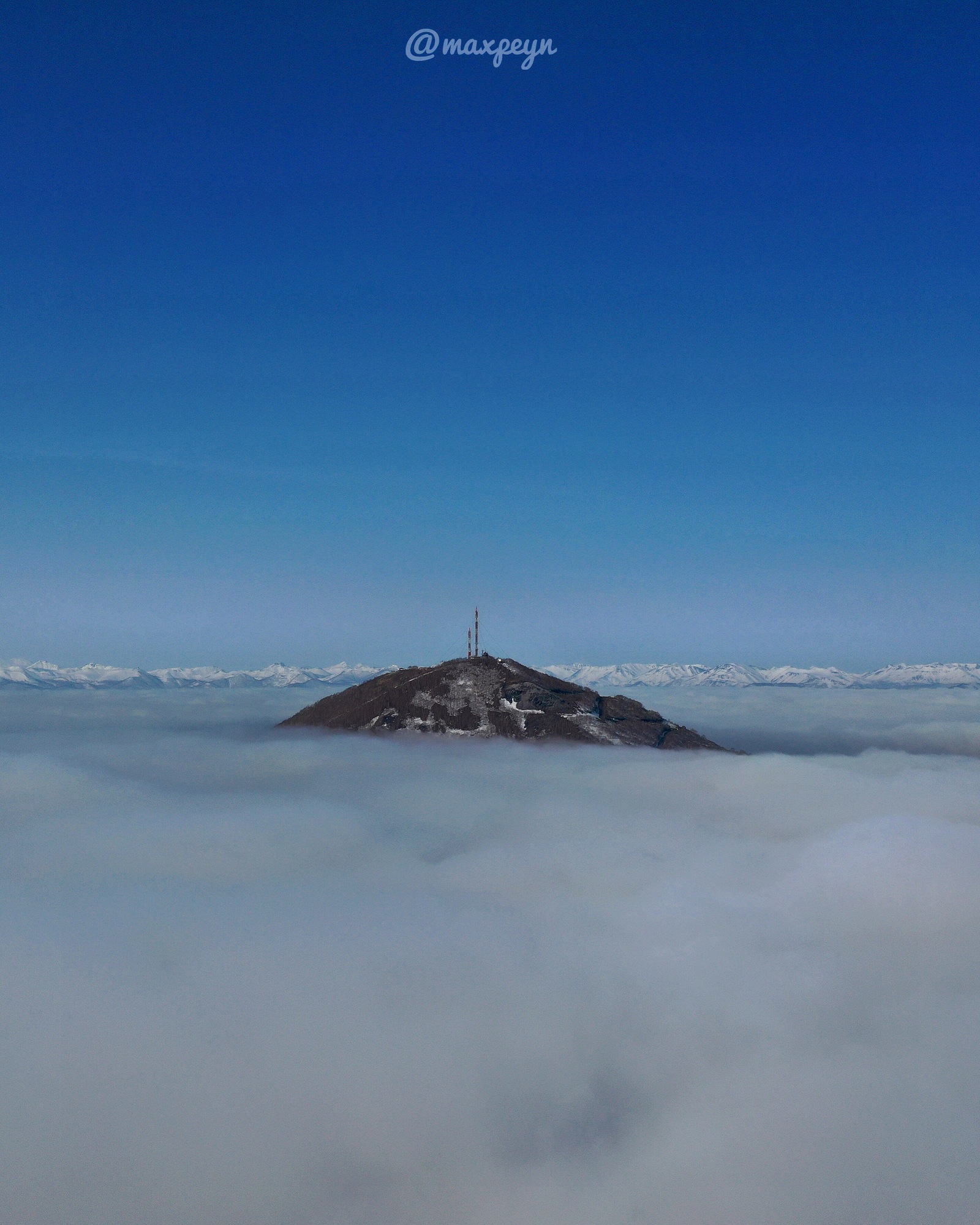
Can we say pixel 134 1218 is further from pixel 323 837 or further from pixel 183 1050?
pixel 323 837

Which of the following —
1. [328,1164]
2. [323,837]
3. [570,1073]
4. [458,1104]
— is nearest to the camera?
[328,1164]

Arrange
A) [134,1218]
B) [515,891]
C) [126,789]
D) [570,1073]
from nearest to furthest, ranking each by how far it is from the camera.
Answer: [134,1218] → [570,1073] → [515,891] → [126,789]

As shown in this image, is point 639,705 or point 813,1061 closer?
point 813,1061

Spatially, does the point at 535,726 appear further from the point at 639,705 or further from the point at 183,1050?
the point at 183,1050

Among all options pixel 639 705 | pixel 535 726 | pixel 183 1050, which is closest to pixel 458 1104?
pixel 183 1050

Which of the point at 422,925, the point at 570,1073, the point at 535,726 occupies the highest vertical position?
the point at 535,726

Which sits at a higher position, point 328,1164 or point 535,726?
point 535,726
